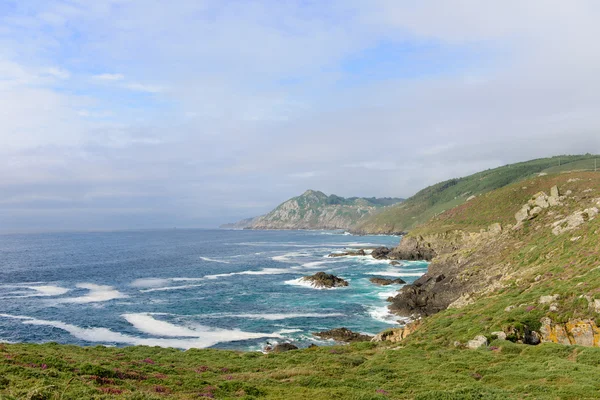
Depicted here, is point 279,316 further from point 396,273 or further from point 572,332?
point 396,273

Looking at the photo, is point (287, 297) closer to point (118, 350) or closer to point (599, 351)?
point (118, 350)

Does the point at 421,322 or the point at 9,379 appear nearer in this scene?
the point at 9,379

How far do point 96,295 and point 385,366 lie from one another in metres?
72.4

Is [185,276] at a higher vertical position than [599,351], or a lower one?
lower

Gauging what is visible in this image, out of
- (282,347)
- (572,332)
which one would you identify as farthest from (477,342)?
(282,347)

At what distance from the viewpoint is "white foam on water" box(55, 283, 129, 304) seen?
7262 cm

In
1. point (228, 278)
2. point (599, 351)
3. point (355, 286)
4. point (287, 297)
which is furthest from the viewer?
point (228, 278)

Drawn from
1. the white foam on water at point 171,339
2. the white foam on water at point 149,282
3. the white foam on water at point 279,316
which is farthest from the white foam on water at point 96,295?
the white foam on water at point 279,316

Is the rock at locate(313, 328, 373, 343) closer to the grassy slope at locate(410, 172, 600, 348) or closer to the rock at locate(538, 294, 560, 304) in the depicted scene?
the grassy slope at locate(410, 172, 600, 348)

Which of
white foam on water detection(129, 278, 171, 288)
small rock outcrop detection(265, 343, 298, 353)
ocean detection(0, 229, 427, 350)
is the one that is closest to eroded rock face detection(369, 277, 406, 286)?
ocean detection(0, 229, 427, 350)

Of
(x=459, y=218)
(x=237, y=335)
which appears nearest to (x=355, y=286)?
(x=237, y=335)

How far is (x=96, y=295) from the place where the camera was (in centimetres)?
7769

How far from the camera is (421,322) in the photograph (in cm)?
3966

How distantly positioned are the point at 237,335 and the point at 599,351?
40.1 metres
